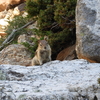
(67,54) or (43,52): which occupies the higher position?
(43,52)

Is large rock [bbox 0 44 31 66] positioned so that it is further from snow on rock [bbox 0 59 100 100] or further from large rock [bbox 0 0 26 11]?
large rock [bbox 0 0 26 11]

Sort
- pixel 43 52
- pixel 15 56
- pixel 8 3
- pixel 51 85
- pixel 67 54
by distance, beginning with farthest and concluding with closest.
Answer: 1. pixel 8 3
2. pixel 15 56
3. pixel 67 54
4. pixel 43 52
5. pixel 51 85

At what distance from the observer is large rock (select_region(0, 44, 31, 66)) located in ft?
33.4

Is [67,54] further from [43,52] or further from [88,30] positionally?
[43,52]

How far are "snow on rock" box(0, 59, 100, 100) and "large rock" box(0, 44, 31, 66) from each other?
18.1 feet

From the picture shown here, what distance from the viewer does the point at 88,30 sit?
295 inches

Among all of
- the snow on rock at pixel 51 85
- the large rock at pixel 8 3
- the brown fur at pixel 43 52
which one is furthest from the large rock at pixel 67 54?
the large rock at pixel 8 3

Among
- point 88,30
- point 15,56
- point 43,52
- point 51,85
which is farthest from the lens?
point 15,56

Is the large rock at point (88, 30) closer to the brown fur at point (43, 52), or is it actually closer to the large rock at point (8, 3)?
the brown fur at point (43, 52)

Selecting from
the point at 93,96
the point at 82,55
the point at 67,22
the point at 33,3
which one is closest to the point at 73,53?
the point at 67,22

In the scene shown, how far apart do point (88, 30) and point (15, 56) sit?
4.17 metres

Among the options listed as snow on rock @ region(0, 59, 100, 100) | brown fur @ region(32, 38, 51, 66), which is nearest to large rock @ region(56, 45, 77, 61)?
brown fur @ region(32, 38, 51, 66)

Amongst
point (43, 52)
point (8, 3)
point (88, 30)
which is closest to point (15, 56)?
point (43, 52)

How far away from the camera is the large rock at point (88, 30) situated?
734 cm
